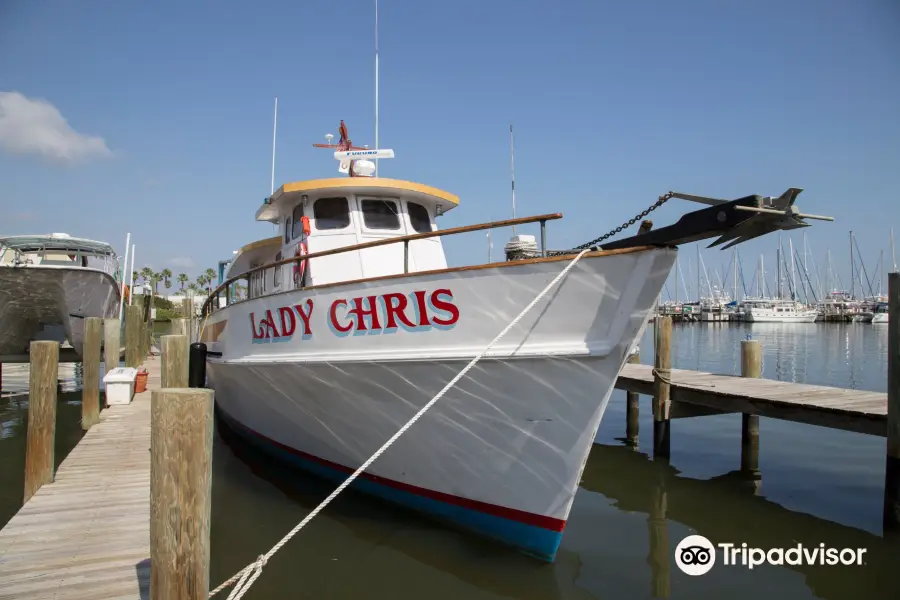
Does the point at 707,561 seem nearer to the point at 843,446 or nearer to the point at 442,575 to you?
the point at 442,575

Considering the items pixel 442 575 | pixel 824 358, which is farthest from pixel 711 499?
pixel 824 358

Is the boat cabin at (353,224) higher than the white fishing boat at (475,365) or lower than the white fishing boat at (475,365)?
higher

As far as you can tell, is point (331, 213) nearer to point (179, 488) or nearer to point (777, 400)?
point (179, 488)

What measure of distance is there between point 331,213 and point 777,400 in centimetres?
582

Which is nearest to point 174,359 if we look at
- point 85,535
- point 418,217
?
point 85,535

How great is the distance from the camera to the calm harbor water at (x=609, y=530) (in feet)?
15.5

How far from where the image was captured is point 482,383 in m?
4.67

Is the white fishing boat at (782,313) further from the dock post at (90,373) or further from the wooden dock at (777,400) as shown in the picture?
the dock post at (90,373)

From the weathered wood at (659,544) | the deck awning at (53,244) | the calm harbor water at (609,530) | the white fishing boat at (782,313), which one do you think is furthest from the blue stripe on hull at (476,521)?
the white fishing boat at (782,313)

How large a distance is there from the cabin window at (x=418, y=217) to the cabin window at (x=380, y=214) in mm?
219

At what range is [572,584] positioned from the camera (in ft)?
15.5

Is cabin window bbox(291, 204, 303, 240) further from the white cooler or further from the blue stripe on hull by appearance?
the white cooler

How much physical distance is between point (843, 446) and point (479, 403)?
307 inches

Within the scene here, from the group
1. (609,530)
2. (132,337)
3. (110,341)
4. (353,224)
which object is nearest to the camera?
(609,530)
